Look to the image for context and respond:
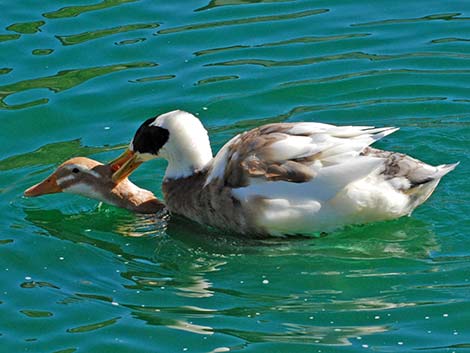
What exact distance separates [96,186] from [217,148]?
1207 millimetres

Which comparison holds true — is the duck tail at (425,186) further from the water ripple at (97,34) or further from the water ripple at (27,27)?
the water ripple at (27,27)

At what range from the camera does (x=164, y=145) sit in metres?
11.3

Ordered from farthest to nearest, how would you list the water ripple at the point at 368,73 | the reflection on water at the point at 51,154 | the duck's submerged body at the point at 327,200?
the water ripple at the point at 368,73
the reflection on water at the point at 51,154
the duck's submerged body at the point at 327,200

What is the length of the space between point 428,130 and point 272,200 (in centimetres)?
220

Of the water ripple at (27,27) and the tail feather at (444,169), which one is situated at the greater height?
the water ripple at (27,27)

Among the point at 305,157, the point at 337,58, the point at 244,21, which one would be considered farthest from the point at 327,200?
the point at 244,21

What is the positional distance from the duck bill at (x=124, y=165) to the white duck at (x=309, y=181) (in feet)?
2.73

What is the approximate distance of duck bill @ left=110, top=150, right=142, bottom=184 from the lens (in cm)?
1151

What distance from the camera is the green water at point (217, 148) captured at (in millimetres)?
9398

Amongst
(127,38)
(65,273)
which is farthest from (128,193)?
(127,38)

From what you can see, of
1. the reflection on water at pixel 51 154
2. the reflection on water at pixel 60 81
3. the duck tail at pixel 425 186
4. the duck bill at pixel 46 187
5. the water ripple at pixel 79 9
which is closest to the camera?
the duck tail at pixel 425 186

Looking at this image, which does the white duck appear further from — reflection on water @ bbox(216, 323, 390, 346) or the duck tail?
reflection on water @ bbox(216, 323, 390, 346)

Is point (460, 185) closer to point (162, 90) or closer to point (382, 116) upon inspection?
point (382, 116)

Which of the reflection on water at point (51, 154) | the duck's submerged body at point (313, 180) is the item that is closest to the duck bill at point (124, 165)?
the reflection on water at point (51, 154)
